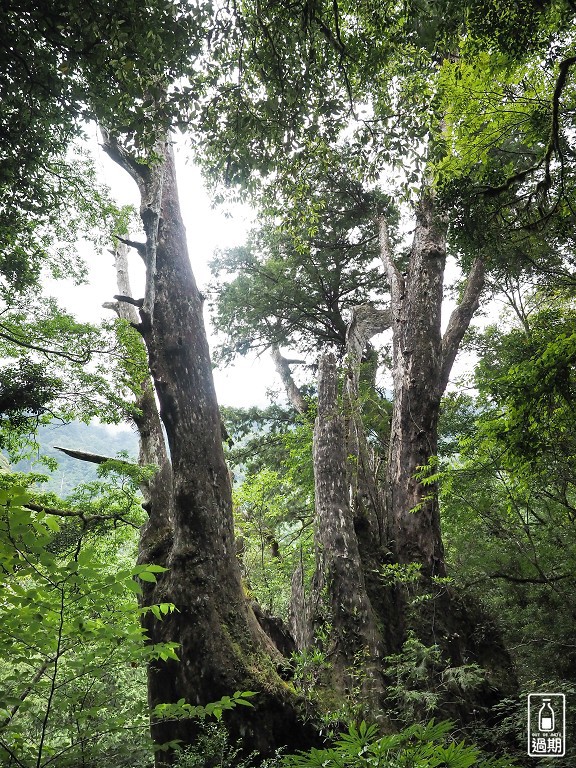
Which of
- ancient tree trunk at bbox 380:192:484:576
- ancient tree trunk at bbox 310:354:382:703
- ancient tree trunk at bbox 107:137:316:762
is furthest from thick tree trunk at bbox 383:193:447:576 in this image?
ancient tree trunk at bbox 107:137:316:762

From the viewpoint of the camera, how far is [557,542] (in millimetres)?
7062

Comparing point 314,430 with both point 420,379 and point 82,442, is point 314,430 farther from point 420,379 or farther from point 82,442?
point 82,442

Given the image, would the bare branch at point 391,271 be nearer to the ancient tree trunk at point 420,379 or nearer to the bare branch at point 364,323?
the ancient tree trunk at point 420,379

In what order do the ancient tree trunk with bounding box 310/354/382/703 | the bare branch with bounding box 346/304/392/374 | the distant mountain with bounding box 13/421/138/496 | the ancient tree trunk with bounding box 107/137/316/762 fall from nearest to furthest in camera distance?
the ancient tree trunk with bounding box 107/137/316/762 < the ancient tree trunk with bounding box 310/354/382/703 < the bare branch with bounding box 346/304/392/374 < the distant mountain with bounding box 13/421/138/496

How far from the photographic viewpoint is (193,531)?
155 inches

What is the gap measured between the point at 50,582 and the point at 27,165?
13.1 ft

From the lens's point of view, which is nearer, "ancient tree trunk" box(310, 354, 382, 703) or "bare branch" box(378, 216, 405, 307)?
"ancient tree trunk" box(310, 354, 382, 703)

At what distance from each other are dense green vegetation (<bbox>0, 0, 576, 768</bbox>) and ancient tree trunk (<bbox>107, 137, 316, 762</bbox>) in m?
0.02

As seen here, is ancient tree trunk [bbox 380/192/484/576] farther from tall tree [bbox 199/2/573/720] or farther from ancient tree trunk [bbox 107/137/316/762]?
ancient tree trunk [bbox 107/137/316/762]

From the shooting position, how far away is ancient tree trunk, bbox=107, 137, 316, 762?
11.4 feet

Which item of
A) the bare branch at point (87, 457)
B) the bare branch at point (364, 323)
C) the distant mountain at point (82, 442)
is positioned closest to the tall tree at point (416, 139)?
→ the bare branch at point (364, 323)

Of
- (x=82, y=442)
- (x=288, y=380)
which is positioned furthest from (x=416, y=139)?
(x=82, y=442)

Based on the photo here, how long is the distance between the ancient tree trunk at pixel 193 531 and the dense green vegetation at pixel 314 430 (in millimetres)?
22

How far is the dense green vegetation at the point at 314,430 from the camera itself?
2.54 meters
